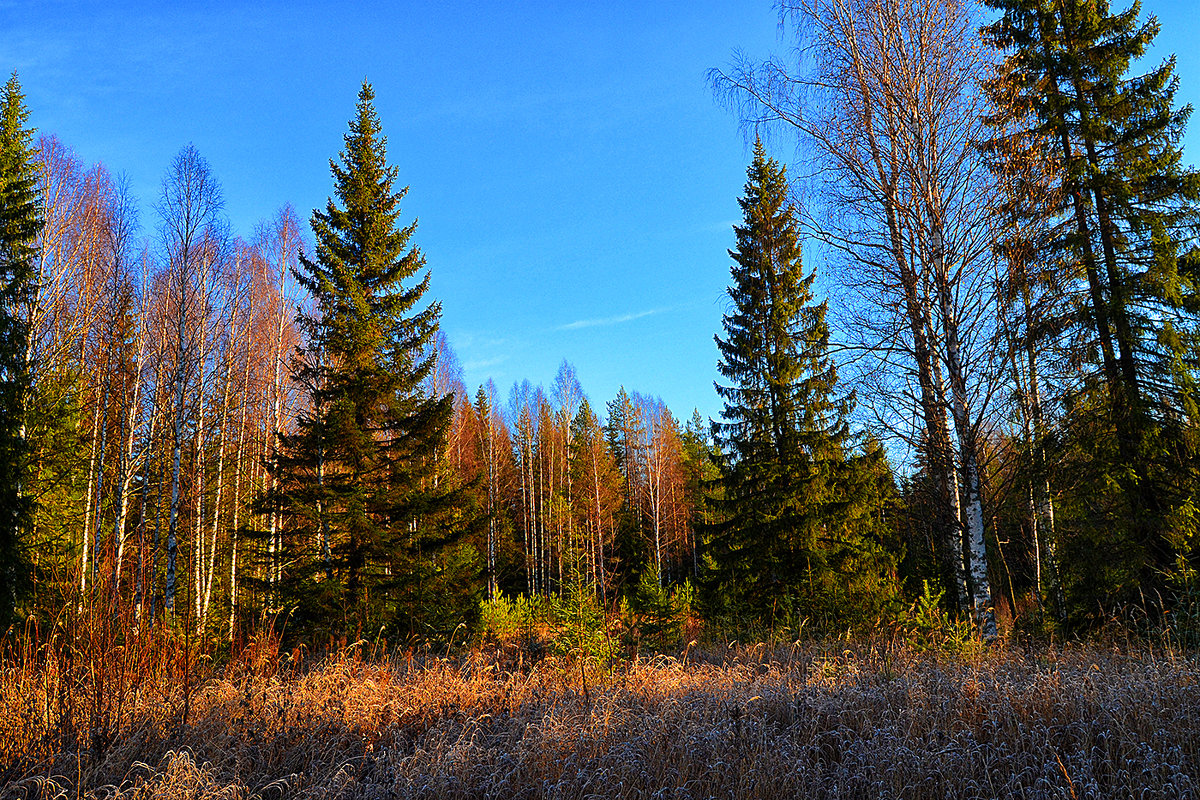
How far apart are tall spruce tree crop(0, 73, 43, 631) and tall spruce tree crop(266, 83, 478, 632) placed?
3.66m

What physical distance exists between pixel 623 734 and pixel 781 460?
32.0ft

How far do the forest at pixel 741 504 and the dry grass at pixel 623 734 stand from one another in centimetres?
4

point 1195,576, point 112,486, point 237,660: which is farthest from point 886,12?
point 112,486

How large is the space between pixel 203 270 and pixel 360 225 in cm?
362

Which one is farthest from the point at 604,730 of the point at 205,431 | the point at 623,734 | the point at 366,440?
the point at 205,431

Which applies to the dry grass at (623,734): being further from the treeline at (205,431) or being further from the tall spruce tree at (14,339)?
the tall spruce tree at (14,339)

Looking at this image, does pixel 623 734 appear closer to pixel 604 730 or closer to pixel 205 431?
pixel 604 730

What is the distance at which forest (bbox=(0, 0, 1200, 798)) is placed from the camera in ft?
13.7

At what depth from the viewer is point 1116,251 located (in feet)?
30.8

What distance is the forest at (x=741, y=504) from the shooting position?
4.16 m

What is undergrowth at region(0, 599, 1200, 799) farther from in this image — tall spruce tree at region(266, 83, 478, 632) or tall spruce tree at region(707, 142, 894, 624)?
tall spruce tree at region(707, 142, 894, 624)

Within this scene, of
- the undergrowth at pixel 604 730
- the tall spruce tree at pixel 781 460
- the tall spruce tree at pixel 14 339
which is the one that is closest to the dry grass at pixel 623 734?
the undergrowth at pixel 604 730

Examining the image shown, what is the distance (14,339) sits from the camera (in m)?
11.0

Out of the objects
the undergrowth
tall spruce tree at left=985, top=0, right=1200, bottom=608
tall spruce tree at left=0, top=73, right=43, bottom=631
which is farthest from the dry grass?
tall spruce tree at left=0, top=73, right=43, bottom=631
